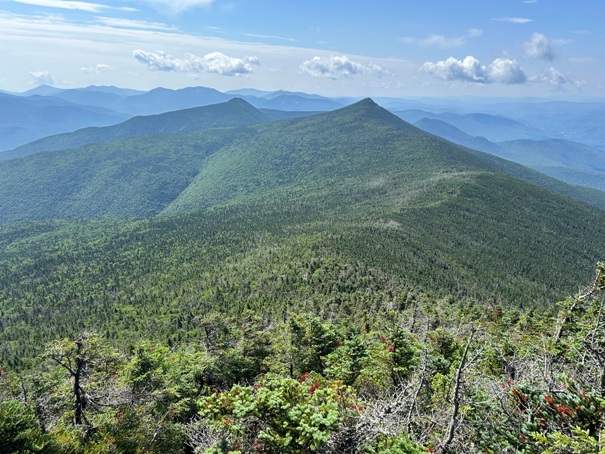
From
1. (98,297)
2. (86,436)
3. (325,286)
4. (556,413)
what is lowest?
(98,297)

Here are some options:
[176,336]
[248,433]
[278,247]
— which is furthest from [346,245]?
[248,433]

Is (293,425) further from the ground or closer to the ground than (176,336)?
further from the ground

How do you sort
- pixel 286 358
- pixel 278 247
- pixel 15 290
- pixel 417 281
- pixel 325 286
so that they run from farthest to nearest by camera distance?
pixel 15 290, pixel 278 247, pixel 417 281, pixel 325 286, pixel 286 358

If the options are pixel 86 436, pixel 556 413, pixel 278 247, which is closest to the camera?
pixel 556 413

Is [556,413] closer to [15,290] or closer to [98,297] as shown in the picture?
[98,297]

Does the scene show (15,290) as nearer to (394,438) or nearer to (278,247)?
(278,247)

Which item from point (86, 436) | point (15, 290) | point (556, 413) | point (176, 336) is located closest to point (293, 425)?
point (556, 413)

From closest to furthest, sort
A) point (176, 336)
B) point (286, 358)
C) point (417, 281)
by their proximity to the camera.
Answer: point (286, 358)
point (176, 336)
point (417, 281)

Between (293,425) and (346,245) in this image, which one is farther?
(346,245)

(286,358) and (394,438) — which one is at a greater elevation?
(394,438)
